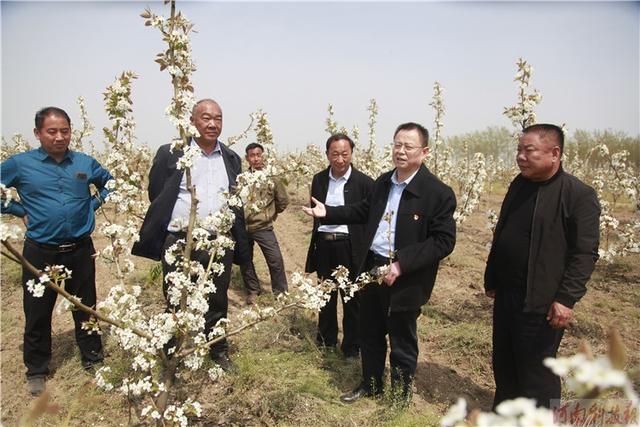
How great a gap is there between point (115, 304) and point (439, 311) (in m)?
4.38

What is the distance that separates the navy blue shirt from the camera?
11.9 ft

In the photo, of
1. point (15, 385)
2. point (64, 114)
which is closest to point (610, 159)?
point (64, 114)

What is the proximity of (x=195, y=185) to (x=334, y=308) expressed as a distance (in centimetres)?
212

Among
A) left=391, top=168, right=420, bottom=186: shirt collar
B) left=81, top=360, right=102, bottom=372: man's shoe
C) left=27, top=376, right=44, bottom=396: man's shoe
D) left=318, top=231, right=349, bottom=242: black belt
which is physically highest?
left=391, top=168, right=420, bottom=186: shirt collar

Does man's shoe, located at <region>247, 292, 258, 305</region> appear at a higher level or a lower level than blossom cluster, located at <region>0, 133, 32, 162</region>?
lower

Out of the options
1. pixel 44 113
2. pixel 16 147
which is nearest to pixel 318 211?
pixel 44 113

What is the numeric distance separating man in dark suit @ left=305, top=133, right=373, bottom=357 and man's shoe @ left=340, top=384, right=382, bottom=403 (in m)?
0.73

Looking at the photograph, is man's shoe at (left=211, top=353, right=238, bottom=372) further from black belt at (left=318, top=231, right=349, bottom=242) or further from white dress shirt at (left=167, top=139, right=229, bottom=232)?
black belt at (left=318, top=231, right=349, bottom=242)

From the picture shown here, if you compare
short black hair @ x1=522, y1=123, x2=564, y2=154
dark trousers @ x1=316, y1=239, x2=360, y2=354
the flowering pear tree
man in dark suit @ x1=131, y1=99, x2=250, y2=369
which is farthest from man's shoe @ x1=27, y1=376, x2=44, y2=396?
short black hair @ x1=522, y1=123, x2=564, y2=154

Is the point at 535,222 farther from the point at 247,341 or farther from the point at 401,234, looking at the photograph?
the point at 247,341

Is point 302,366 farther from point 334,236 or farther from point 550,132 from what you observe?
point 550,132

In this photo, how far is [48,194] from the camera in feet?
12.1

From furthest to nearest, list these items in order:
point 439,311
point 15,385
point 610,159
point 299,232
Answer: point 299,232, point 610,159, point 439,311, point 15,385

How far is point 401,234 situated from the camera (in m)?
3.20
